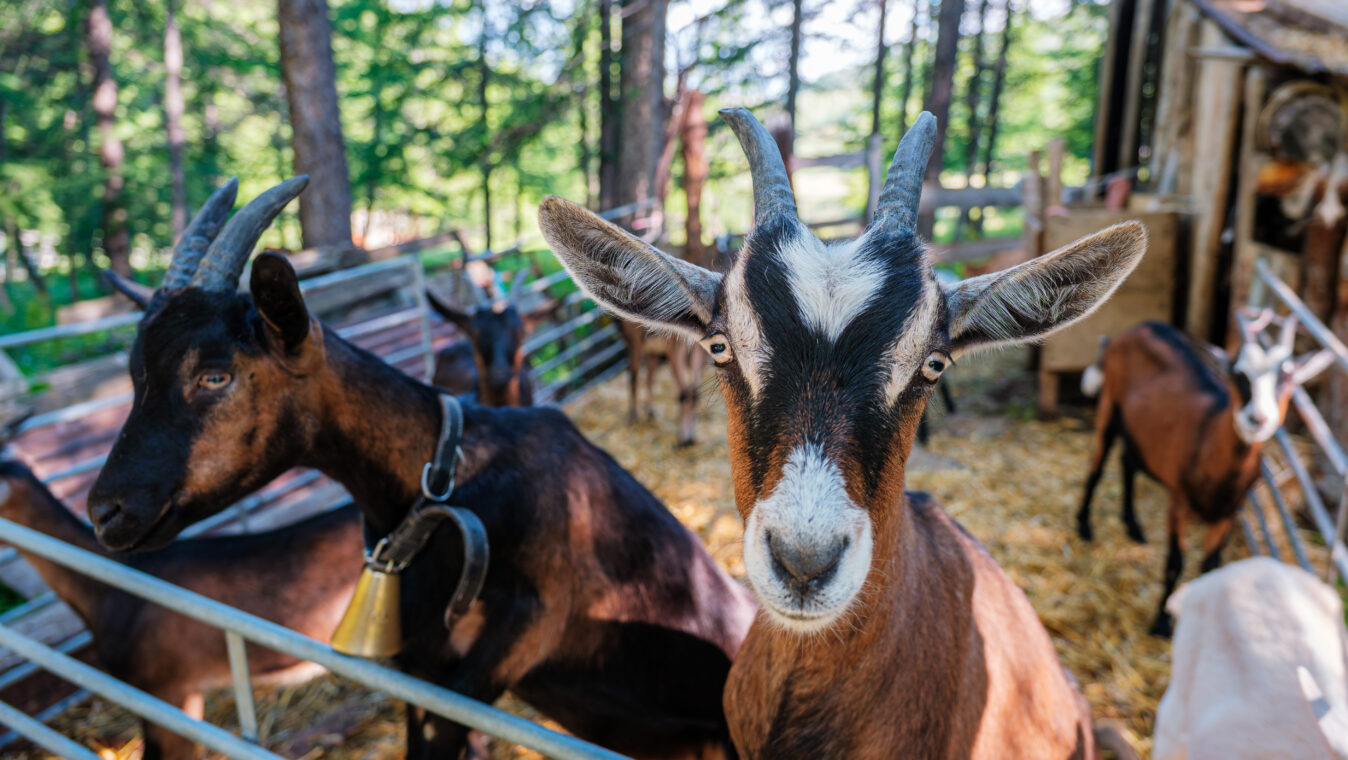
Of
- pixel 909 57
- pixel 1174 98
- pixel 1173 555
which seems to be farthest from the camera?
pixel 909 57

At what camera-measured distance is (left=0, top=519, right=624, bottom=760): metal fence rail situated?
153cm

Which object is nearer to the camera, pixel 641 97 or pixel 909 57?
pixel 641 97

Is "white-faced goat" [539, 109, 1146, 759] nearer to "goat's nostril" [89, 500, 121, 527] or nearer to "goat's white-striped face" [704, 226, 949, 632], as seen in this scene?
"goat's white-striped face" [704, 226, 949, 632]

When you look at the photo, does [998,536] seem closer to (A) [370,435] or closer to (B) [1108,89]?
(A) [370,435]

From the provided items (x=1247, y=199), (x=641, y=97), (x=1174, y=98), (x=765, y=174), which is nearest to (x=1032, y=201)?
(x=1247, y=199)

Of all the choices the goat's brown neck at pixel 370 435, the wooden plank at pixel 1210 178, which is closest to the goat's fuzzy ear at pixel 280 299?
the goat's brown neck at pixel 370 435

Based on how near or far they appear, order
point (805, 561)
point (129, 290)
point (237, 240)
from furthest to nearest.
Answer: point (129, 290)
point (237, 240)
point (805, 561)

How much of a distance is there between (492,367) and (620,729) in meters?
3.11

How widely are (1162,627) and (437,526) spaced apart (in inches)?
168

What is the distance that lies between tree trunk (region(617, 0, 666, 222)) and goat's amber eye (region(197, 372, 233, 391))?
9.75m

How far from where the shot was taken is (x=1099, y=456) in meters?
5.52

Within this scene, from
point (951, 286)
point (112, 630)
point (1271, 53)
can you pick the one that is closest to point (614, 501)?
point (951, 286)

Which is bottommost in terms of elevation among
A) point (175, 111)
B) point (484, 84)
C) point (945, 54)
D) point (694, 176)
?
point (694, 176)

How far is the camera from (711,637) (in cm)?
258
